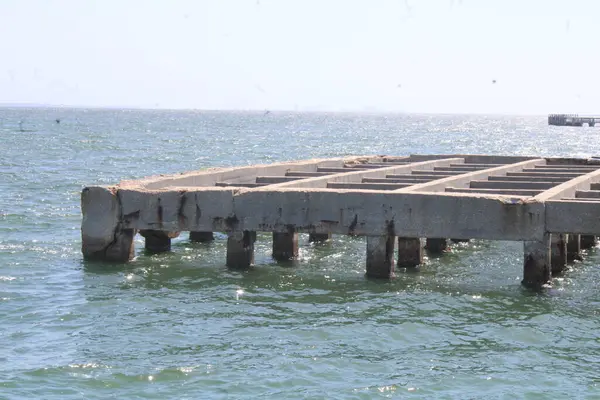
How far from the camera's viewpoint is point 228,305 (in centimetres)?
1469

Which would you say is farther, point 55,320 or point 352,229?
point 352,229

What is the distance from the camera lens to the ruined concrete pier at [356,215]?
587 inches

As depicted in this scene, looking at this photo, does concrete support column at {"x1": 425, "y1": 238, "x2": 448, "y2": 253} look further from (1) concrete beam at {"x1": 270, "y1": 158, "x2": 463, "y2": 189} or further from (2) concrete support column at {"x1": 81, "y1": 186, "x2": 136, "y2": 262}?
(2) concrete support column at {"x1": 81, "y1": 186, "x2": 136, "y2": 262}

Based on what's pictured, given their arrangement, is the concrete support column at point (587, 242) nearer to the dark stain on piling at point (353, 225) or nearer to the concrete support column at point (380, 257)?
the concrete support column at point (380, 257)

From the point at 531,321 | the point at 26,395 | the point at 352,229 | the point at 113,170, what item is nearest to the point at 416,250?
the point at 352,229

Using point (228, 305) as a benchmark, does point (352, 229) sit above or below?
above

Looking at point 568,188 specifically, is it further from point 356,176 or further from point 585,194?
point 356,176

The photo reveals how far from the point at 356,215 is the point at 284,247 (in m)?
3.08

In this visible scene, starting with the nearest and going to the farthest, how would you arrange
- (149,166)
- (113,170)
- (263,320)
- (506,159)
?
(263,320) → (506,159) → (113,170) → (149,166)

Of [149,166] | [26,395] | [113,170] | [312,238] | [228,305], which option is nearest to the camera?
[26,395]

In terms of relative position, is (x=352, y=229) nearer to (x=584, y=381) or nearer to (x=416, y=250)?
(x=416, y=250)

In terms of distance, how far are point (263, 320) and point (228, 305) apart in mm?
1049

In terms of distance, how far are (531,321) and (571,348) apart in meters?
1.18

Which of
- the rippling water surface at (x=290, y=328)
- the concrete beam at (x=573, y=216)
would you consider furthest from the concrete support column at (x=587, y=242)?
the concrete beam at (x=573, y=216)
